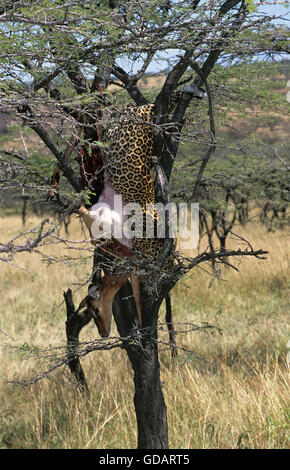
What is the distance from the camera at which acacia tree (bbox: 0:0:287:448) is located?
7.40 ft

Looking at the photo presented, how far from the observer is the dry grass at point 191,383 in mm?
3945

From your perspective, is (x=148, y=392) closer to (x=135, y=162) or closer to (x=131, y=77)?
(x=135, y=162)

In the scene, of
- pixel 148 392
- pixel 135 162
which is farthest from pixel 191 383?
pixel 135 162

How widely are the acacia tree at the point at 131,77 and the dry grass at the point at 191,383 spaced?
361 mm

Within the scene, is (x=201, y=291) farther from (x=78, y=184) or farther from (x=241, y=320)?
(x=78, y=184)

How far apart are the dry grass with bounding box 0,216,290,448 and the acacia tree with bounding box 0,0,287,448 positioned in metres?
0.36

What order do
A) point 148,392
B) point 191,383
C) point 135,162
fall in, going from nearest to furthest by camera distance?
point 135,162
point 148,392
point 191,383

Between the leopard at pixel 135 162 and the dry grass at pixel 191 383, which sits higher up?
the leopard at pixel 135 162

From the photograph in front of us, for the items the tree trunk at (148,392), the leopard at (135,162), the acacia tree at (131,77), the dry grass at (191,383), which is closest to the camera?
the acacia tree at (131,77)

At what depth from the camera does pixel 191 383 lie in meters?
4.52

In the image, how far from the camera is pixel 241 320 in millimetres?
7145

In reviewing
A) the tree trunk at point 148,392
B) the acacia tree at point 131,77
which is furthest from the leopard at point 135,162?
the tree trunk at point 148,392

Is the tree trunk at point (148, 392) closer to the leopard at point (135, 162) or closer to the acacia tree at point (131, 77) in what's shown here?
the acacia tree at point (131, 77)

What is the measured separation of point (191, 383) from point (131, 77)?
2728 millimetres
